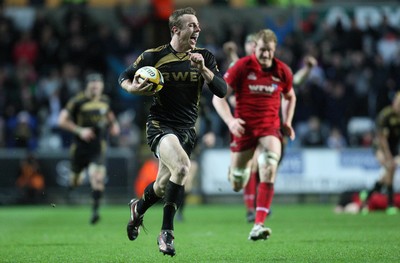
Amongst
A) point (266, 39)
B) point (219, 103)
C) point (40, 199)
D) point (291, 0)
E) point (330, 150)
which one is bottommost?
point (40, 199)

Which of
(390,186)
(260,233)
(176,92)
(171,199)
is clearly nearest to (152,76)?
(176,92)

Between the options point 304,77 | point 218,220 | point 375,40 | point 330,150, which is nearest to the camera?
point 304,77

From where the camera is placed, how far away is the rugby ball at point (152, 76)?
814 centimetres

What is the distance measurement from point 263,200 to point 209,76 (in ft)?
8.28

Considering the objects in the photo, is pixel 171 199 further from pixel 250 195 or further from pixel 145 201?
pixel 250 195

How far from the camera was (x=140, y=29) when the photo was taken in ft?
82.4

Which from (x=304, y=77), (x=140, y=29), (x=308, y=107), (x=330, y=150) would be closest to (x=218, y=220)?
(x=304, y=77)

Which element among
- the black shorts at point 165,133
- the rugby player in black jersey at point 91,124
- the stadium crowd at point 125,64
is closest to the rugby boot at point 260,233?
the black shorts at point 165,133

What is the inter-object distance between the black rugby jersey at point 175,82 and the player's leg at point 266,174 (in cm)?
183

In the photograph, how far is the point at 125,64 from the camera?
24.5 m

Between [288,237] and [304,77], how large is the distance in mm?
3184

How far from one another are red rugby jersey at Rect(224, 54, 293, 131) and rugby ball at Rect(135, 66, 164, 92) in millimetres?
2837

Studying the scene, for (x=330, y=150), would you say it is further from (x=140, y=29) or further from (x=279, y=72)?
(x=279, y=72)

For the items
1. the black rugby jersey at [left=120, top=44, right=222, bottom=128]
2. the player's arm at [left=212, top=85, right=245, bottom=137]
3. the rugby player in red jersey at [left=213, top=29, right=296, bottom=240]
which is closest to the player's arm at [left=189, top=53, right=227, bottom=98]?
the black rugby jersey at [left=120, top=44, right=222, bottom=128]
